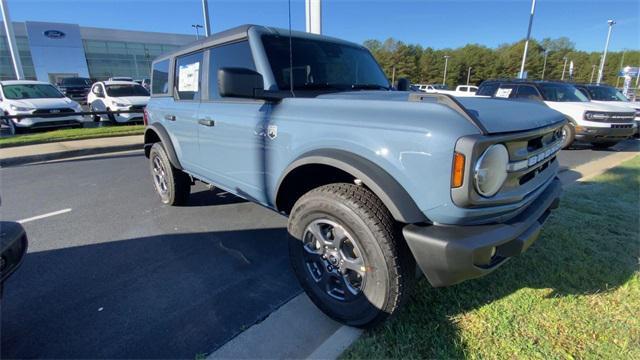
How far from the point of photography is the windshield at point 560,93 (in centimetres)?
965

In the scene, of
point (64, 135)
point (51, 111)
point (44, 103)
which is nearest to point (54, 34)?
point (44, 103)

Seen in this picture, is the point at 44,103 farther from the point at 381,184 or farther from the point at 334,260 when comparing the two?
the point at 381,184

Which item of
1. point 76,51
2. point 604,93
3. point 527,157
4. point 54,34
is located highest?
point 54,34

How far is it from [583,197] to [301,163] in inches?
161

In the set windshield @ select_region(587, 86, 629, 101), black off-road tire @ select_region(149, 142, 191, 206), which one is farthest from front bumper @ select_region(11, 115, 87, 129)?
windshield @ select_region(587, 86, 629, 101)

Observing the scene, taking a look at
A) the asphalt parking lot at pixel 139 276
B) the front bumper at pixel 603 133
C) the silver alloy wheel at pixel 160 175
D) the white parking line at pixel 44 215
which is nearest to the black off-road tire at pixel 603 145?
the front bumper at pixel 603 133

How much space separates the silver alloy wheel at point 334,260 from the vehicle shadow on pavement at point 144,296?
446 millimetres

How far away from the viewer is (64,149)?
8.18 meters

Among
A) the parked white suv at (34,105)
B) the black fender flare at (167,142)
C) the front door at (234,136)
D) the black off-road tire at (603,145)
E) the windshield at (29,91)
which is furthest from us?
the windshield at (29,91)

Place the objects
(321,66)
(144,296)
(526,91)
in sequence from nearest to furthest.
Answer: (144,296) < (321,66) < (526,91)

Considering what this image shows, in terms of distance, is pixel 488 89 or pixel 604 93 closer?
pixel 488 89

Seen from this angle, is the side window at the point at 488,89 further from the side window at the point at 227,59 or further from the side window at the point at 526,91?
the side window at the point at 227,59

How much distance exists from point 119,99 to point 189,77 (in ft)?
34.7

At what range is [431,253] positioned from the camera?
1.67 meters
